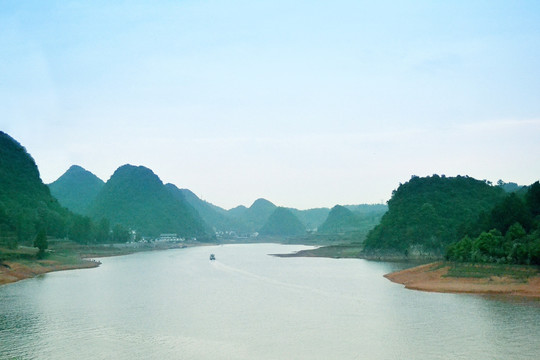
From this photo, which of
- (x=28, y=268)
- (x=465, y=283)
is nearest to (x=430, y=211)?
(x=465, y=283)

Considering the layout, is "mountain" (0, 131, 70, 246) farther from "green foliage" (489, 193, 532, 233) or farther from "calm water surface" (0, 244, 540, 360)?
"green foliage" (489, 193, 532, 233)

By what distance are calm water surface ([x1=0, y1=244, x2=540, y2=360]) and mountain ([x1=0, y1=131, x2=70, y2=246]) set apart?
200 ft

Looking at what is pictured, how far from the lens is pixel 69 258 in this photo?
430 ft

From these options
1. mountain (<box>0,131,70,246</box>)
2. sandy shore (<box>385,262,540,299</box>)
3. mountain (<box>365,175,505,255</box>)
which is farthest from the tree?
mountain (<box>365,175,505,255</box>)

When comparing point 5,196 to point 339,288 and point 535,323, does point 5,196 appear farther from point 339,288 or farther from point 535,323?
point 535,323

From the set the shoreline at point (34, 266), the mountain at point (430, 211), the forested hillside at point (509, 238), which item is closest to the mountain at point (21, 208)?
the shoreline at point (34, 266)

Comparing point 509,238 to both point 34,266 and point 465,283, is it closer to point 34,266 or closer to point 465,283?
point 465,283

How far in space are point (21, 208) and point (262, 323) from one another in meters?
139

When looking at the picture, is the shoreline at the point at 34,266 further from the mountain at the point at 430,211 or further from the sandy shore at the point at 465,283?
the mountain at the point at 430,211

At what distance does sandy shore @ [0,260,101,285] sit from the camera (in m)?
89.3

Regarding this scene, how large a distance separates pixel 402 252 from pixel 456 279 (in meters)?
76.8

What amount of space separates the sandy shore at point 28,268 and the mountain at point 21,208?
9455 millimetres

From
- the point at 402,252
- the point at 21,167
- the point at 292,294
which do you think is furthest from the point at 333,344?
the point at 21,167

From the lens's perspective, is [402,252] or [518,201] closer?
[518,201]
